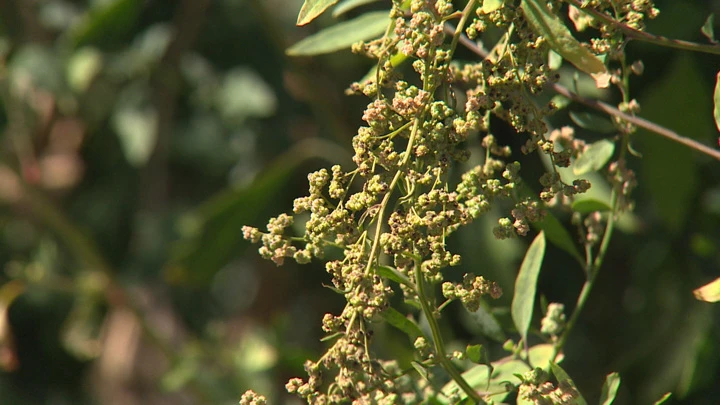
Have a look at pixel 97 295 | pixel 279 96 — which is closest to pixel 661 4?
pixel 279 96

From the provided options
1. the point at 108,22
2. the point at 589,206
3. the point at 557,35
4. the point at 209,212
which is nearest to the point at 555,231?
the point at 589,206

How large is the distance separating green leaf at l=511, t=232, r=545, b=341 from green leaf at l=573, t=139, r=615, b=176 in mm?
67

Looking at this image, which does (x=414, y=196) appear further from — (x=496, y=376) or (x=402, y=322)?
(x=496, y=376)

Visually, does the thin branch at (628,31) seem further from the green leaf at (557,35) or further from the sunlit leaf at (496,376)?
the sunlit leaf at (496,376)

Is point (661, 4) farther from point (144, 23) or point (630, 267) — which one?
point (144, 23)

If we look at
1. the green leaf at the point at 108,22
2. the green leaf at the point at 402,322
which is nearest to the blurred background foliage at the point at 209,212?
the green leaf at the point at 108,22

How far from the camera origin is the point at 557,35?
569mm

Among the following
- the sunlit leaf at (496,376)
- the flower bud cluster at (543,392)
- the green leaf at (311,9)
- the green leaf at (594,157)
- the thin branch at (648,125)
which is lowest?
the sunlit leaf at (496,376)

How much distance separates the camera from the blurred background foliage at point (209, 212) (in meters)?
1.21

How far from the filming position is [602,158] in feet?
2.40

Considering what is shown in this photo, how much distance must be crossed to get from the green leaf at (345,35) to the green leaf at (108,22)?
63 centimetres

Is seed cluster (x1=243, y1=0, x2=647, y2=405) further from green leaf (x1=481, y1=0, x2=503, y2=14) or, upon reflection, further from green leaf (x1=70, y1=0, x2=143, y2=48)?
green leaf (x1=70, y1=0, x2=143, y2=48)

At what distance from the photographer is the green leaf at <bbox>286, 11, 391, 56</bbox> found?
0.85 m

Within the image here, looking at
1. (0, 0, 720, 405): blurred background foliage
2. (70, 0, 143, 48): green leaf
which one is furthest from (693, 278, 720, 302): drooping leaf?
(70, 0, 143, 48): green leaf
